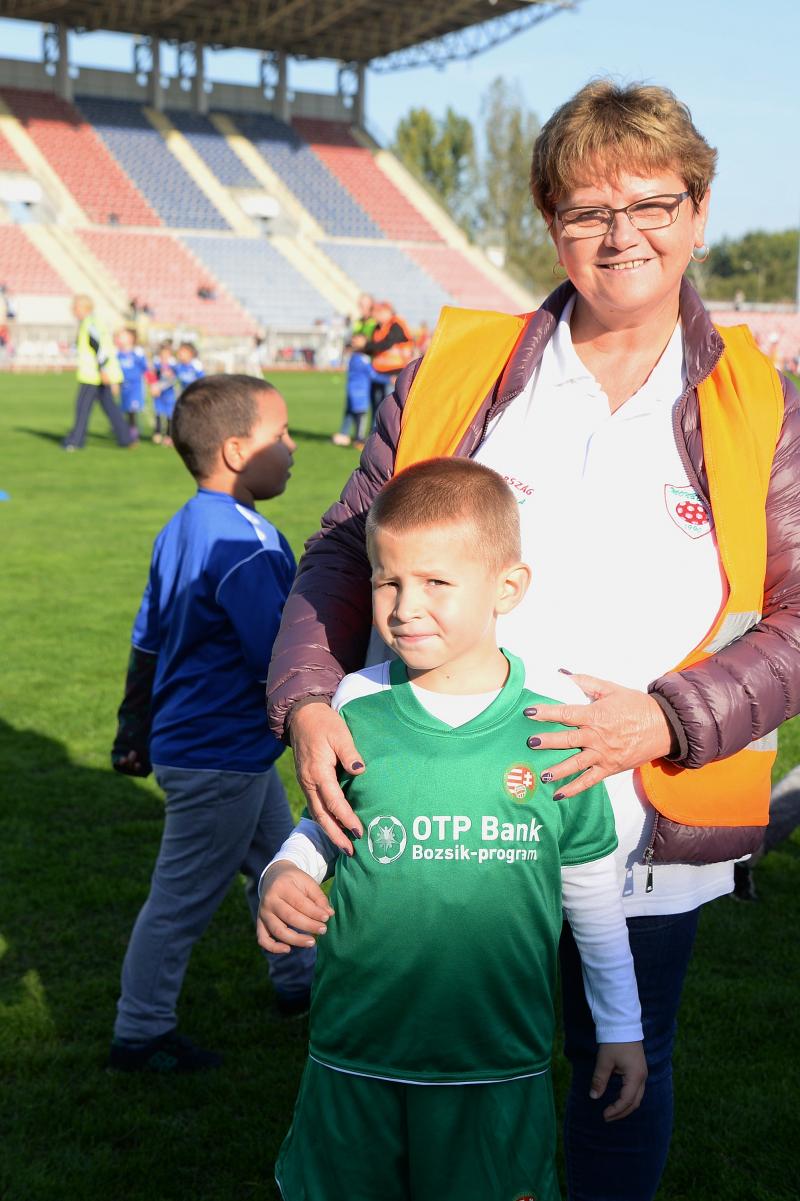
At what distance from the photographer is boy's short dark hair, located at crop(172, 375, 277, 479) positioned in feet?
12.0

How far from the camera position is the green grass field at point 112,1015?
3.27 meters

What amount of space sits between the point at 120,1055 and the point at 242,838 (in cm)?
71

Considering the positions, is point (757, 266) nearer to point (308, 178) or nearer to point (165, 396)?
point (308, 178)

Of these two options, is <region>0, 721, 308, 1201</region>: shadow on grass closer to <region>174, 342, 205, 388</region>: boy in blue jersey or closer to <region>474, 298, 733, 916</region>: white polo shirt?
<region>474, 298, 733, 916</region>: white polo shirt

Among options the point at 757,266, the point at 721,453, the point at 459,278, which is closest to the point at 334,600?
the point at 721,453

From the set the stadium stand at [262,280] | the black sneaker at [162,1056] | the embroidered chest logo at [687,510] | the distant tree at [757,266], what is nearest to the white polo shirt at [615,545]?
the embroidered chest logo at [687,510]

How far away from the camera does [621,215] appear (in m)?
2.26

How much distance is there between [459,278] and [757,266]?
68.5 m

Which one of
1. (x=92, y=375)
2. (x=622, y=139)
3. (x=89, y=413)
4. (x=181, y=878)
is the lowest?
(x=89, y=413)

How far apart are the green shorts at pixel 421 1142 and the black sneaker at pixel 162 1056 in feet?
5.38

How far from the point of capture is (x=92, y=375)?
1756 centimetres

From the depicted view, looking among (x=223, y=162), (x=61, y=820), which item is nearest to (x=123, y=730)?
(x=61, y=820)

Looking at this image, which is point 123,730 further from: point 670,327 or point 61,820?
point 670,327

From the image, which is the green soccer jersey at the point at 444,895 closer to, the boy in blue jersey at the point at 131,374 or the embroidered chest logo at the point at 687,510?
the embroidered chest logo at the point at 687,510
